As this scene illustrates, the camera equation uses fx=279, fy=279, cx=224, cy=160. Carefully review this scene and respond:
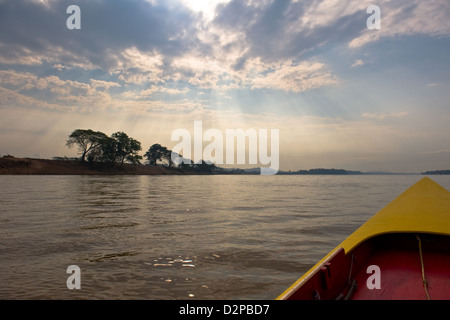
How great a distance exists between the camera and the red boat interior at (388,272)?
371cm

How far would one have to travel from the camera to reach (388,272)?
15.8ft

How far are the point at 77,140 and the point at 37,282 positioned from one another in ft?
258

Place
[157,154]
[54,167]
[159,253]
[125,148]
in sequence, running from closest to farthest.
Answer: [159,253] → [54,167] → [125,148] → [157,154]

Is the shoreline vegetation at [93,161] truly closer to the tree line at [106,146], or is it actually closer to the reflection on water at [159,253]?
the tree line at [106,146]

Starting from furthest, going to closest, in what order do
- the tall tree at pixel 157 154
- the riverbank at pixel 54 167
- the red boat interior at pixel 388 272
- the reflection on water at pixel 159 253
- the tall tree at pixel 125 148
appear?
the tall tree at pixel 157 154 → the tall tree at pixel 125 148 → the riverbank at pixel 54 167 → the reflection on water at pixel 159 253 → the red boat interior at pixel 388 272

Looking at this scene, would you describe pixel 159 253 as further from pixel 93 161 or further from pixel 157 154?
pixel 157 154

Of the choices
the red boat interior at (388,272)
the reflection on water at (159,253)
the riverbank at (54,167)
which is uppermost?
the riverbank at (54,167)

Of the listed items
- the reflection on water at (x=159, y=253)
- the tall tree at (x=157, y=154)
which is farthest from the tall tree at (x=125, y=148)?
the reflection on water at (x=159, y=253)

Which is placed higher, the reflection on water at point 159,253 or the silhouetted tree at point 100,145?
the silhouetted tree at point 100,145

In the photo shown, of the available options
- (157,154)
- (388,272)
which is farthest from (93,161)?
(388,272)

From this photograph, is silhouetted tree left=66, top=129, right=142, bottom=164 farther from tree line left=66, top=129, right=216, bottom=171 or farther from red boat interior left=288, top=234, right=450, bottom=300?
red boat interior left=288, top=234, right=450, bottom=300

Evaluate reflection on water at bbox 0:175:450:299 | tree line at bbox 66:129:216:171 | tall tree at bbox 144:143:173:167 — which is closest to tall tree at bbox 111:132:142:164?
tree line at bbox 66:129:216:171
